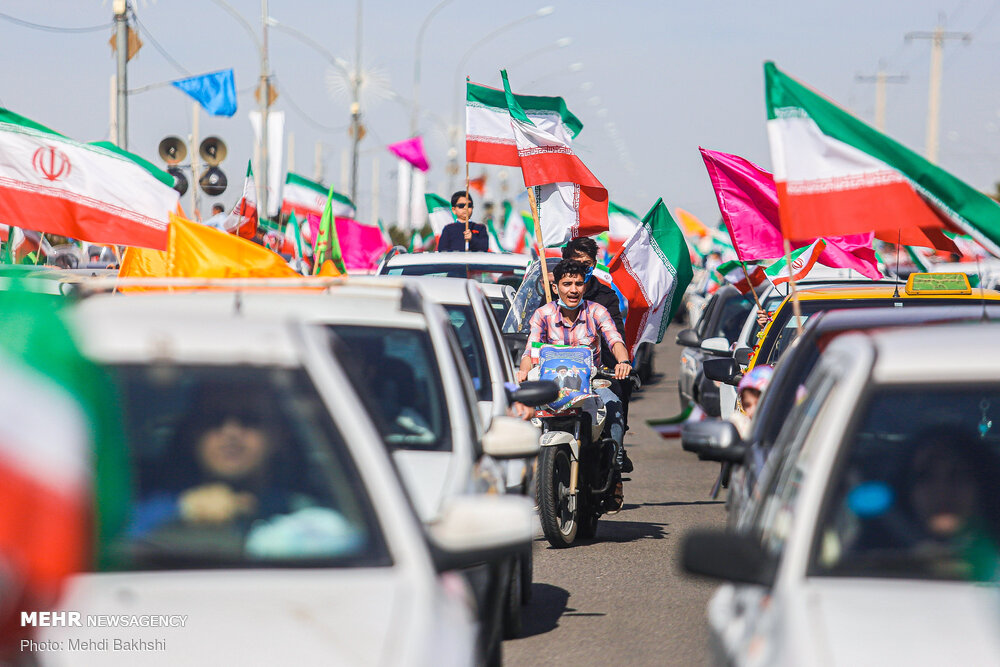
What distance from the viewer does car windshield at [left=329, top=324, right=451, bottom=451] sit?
19.6 feet

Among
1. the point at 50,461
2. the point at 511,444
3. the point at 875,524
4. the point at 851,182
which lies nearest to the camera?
the point at 50,461

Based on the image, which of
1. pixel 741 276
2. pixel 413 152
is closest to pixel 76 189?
pixel 741 276

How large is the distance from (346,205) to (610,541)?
15.5 m

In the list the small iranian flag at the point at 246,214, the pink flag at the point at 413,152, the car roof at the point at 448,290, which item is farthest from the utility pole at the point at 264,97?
the car roof at the point at 448,290

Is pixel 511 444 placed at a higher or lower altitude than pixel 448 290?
lower

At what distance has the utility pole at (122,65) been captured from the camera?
19.0 metres

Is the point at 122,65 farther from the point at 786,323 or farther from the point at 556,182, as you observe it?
the point at 786,323

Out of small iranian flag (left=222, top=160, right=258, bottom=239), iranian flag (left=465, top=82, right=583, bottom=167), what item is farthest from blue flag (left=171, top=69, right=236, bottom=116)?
iranian flag (left=465, top=82, right=583, bottom=167)

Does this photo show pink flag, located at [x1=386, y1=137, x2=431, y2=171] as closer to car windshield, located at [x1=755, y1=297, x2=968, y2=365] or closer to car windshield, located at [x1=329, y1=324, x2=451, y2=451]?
car windshield, located at [x1=755, y1=297, x2=968, y2=365]

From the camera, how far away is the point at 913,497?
12.6ft

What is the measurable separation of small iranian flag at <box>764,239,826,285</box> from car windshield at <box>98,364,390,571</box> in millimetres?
8149

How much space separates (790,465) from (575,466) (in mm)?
5063

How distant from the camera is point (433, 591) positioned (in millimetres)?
3246

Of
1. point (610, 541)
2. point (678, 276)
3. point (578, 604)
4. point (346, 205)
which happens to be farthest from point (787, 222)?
point (346, 205)
